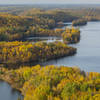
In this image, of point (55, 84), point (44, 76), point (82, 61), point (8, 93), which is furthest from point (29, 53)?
point (55, 84)

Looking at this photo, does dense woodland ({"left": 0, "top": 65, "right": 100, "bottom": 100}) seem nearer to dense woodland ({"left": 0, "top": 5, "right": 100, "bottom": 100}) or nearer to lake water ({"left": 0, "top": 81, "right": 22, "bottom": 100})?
dense woodland ({"left": 0, "top": 5, "right": 100, "bottom": 100})

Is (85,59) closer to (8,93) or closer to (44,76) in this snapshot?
(44,76)

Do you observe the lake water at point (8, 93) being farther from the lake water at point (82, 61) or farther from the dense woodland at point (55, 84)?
the dense woodland at point (55, 84)

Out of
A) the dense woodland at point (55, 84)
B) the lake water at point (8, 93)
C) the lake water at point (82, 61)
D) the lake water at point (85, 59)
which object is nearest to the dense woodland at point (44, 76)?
the dense woodland at point (55, 84)

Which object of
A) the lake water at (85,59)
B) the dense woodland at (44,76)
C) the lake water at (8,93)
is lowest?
the lake water at (85,59)

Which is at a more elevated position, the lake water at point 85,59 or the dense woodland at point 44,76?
the dense woodland at point 44,76

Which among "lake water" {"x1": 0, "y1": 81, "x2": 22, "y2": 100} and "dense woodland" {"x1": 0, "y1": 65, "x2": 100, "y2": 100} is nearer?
"dense woodland" {"x1": 0, "y1": 65, "x2": 100, "y2": 100}

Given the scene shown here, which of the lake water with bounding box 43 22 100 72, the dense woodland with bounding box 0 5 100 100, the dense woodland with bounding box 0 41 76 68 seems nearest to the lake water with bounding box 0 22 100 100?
the lake water with bounding box 43 22 100 72

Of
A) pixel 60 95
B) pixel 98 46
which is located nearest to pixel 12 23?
pixel 98 46

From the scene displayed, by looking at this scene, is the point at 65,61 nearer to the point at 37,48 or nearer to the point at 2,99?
the point at 37,48
